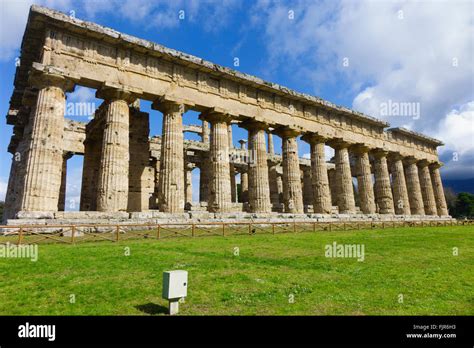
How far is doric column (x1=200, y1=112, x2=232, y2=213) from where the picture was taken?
24219 mm

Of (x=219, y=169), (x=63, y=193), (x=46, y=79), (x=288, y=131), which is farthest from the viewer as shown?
(x=288, y=131)

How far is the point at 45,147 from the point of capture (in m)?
18.2

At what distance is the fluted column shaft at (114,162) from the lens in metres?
19.7

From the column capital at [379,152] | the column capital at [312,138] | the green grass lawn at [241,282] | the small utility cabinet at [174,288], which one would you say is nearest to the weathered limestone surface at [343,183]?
the column capital at [312,138]

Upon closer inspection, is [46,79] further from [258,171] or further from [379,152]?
[379,152]

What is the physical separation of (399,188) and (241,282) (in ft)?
127

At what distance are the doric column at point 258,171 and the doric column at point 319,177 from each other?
248 inches

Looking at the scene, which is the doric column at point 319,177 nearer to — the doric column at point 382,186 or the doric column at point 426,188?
the doric column at point 382,186

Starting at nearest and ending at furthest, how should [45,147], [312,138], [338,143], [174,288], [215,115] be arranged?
[174,288] < [45,147] < [215,115] < [312,138] < [338,143]

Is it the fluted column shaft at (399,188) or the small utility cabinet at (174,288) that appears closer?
the small utility cabinet at (174,288)

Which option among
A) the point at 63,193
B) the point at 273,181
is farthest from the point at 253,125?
the point at 63,193

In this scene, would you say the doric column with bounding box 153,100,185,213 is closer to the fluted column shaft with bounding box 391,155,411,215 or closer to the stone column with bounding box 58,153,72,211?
the stone column with bounding box 58,153,72,211
